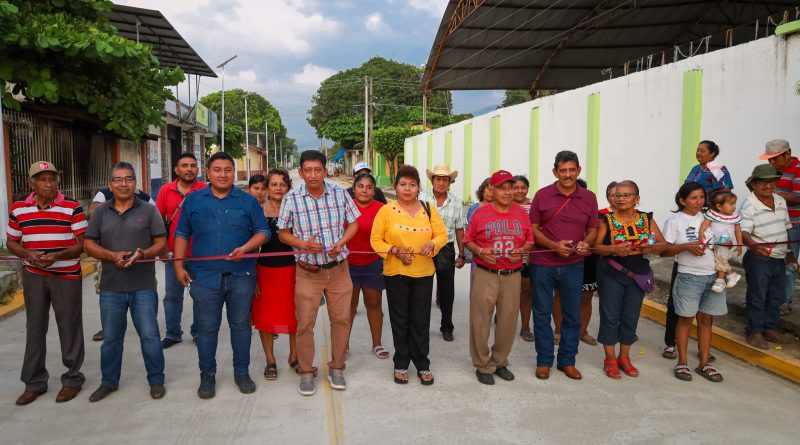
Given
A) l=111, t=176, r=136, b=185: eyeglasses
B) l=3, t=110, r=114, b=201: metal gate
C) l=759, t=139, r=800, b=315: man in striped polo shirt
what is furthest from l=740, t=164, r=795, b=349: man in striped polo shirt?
l=3, t=110, r=114, b=201: metal gate

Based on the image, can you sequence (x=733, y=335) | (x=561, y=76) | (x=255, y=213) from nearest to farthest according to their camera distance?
(x=255, y=213) → (x=733, y=335) → (x=561, y=76)

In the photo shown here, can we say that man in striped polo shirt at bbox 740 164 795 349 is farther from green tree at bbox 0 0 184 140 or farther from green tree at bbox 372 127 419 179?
green tree at bbox 372 127 419 179

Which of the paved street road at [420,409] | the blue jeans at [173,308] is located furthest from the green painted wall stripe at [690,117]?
the blue jeans at [173,308]

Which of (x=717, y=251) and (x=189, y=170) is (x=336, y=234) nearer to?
(x=189, y=170)

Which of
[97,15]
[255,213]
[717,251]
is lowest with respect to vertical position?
[717,251]

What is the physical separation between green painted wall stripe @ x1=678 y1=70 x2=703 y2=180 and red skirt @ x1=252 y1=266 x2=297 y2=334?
7654mm

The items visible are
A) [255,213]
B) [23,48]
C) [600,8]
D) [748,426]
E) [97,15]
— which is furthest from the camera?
[600,8]

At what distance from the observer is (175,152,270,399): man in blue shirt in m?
4.15

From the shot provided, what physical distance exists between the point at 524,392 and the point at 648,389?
38.7 inches

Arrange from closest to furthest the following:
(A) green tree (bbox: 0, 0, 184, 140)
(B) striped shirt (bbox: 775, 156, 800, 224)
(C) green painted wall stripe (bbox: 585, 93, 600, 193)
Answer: (B) striped shirt (bbox: 775, 156, 800, 224), (A) green tree (bbox: 0, 0, 184, 140), (C) green painted wall stripe (bbox: 585, 93, 600, 193)

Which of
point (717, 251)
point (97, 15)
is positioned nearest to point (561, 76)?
point (97, 15)

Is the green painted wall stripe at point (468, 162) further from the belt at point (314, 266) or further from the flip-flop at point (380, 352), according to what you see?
the belt at point (314, 266)

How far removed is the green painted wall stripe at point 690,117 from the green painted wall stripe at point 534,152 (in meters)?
5.96

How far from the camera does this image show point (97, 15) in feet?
28.9
